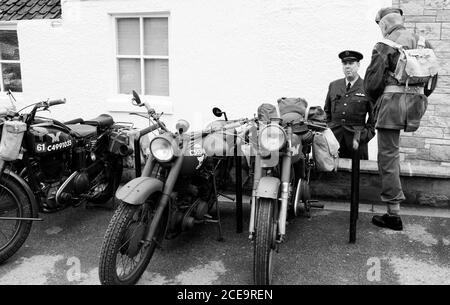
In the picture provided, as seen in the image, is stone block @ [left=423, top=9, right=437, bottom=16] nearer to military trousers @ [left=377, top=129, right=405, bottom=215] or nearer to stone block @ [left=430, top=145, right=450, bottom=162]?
stone block @ [left=430, top=145, right=450, bottom=162]

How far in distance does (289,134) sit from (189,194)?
1020 mm

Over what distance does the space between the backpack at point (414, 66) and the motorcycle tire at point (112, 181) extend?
3.00 meters

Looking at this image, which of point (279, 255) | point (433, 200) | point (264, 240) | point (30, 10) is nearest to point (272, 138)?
point (264, 240)

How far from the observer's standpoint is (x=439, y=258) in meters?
3.78

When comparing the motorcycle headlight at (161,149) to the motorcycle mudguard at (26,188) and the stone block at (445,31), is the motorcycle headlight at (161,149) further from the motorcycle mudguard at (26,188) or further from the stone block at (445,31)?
the stone block at (445,31)

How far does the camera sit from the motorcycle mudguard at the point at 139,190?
310cm

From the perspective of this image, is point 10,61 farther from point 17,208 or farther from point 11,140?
point 17,208

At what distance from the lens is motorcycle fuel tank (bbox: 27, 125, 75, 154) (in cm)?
388

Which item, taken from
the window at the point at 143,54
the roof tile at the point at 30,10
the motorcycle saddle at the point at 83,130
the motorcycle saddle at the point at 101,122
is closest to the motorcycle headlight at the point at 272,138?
the motorcycle saddle at the point at 83,130

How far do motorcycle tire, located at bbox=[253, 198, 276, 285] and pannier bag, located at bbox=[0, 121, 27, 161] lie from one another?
2.04 meters

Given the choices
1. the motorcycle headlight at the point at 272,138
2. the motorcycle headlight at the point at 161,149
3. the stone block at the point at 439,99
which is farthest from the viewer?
the stone block at the point at 439,99

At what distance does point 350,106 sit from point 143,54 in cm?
305
